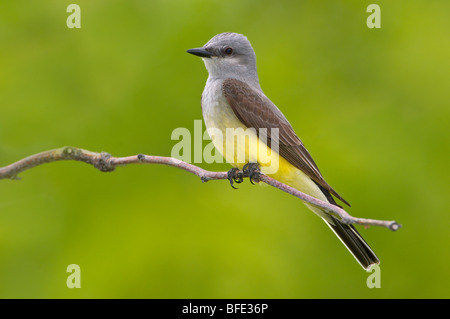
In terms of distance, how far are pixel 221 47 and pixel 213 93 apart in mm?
421

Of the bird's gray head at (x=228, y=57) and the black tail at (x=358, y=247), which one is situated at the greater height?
the bird's gray head at (x=228, y=57)

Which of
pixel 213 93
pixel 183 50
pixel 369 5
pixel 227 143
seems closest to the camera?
pixel 227 143

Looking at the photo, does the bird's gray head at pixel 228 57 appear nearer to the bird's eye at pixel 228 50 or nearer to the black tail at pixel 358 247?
the bird's eye at pixel 228 50

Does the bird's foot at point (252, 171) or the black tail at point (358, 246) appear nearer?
the bird's foot at point (252, 171)

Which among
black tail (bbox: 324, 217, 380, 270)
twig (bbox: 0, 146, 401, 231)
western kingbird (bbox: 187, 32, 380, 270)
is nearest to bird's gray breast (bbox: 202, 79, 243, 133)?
western kingbird (bbox: 187, 32, 380, 270)

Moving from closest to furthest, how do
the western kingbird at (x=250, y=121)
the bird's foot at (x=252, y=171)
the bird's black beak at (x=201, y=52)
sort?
the bird's foot at (x=252, y=171) → the western kingbird at (x=250, y=121) → the bird's black beak at (x=201, y=52)

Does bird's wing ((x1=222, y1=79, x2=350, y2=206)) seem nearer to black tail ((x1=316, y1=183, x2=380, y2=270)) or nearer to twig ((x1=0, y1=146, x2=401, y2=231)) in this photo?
black tail ((x1=316, y1=183, x2=380, y2=270))

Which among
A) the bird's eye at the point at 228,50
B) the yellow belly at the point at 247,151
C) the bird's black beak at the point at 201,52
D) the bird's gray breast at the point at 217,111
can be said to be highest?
the bird's eye at the point at 228,50

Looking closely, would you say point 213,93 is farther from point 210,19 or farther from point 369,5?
point 369,5

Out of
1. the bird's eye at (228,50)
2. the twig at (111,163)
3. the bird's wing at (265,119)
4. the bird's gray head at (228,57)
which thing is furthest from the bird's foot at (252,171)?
the bird's eye at (228,50)

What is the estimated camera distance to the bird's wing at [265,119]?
3967mm

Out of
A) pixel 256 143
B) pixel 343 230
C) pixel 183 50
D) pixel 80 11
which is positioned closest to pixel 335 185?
pixel 343 230

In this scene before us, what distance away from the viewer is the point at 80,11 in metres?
5.37

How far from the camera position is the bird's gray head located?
4.34 metres
